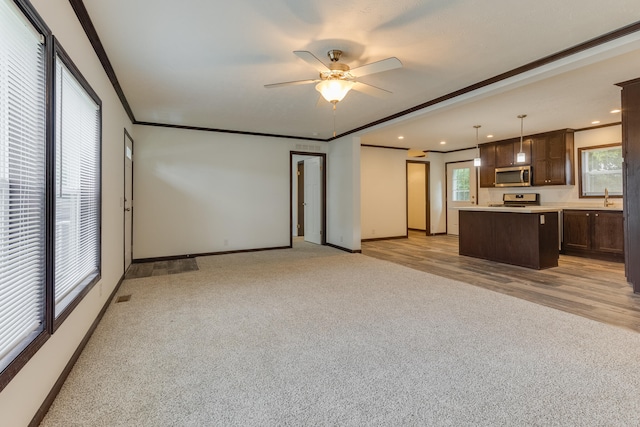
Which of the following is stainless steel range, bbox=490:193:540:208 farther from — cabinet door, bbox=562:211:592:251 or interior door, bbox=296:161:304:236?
interior door, bbox=296:161:304:236

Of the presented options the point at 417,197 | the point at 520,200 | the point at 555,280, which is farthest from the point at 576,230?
the point at 417,197

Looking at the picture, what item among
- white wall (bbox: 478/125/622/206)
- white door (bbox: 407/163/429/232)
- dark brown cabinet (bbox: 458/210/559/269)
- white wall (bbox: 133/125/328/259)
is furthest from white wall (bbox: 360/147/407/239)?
white wall (bbox: 478/125/622/206)

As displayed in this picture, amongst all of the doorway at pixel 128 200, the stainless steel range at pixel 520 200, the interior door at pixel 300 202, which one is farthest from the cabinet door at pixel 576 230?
the doorway at pixel 128 200

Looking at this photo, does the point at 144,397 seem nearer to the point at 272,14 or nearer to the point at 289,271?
the point at 272,14

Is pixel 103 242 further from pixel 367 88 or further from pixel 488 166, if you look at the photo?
pixel 488 166

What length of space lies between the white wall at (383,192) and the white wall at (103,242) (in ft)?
17.4

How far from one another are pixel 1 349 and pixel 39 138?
107cm

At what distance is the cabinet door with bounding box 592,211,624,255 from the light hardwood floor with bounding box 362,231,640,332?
0.28 m

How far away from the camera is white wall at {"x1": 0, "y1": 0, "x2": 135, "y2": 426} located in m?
1.44

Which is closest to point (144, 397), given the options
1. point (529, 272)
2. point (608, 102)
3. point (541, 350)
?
point (541, 350)

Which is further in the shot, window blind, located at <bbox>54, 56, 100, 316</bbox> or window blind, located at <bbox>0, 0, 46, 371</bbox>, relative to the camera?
window blind, located at <bbox>54, 56, 100, 316</bbox>

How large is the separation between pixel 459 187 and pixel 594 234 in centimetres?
351

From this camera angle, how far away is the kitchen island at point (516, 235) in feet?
15.8

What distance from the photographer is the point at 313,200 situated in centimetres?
782
